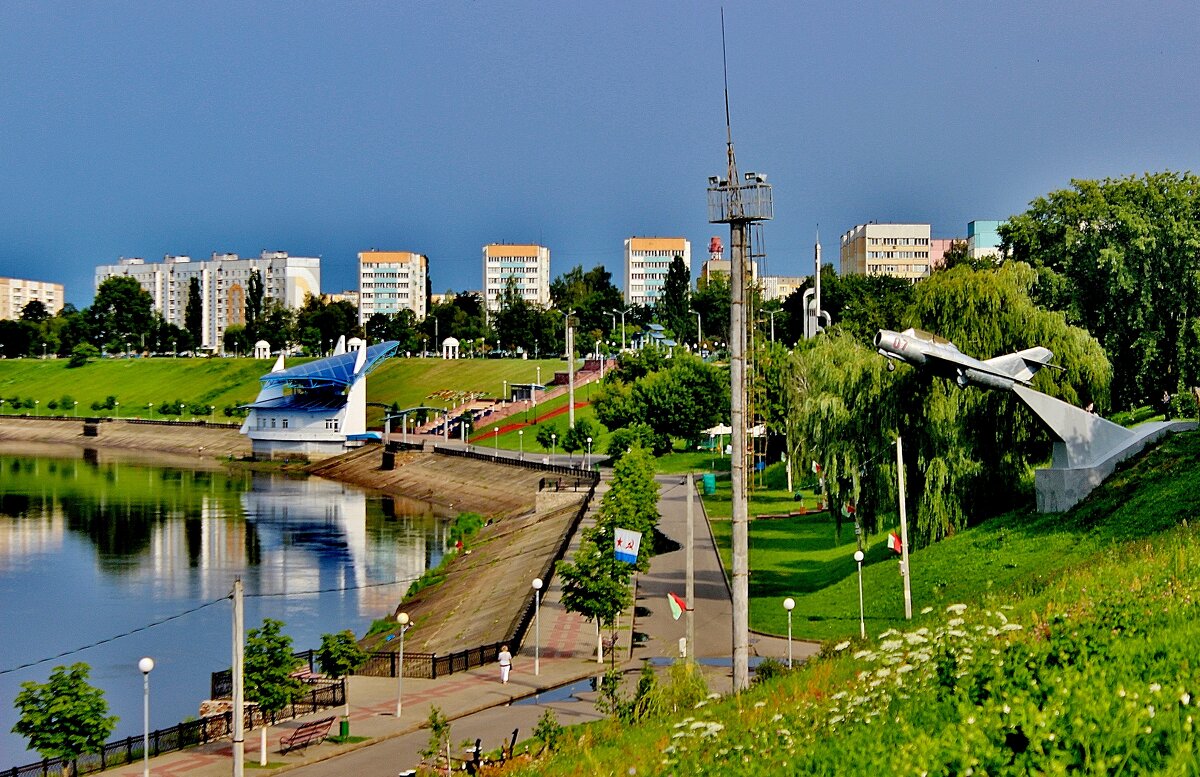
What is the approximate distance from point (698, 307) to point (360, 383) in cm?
4958

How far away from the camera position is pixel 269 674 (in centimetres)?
2414

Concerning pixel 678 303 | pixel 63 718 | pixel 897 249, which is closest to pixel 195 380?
pixel 678 303

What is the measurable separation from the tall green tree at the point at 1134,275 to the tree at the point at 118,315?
16164 centimetres

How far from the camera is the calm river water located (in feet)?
125

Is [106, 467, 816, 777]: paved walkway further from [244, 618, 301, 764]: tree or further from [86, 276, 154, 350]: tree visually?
[86, 276, 154, 350]: tree

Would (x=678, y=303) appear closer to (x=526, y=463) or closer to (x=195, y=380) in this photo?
(x=195, y=380)

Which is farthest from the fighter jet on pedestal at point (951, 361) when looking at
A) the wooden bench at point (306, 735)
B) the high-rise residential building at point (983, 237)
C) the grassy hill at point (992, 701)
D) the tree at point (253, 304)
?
the tree at point (253, 304)

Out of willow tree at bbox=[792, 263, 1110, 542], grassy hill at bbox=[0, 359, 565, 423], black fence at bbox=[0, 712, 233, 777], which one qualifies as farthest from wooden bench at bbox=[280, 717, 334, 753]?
grassy hill at bbox=[0, 359, 565, 423]

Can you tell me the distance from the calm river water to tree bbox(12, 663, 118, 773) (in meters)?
7.13

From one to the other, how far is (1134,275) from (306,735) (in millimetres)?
36421

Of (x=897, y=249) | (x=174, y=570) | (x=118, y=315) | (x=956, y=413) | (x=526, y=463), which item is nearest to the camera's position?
(x=956, y=413)

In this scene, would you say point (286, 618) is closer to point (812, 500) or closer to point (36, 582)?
point (36, 582)

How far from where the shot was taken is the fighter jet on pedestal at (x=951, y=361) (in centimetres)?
3266

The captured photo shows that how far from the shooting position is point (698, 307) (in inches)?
5822
